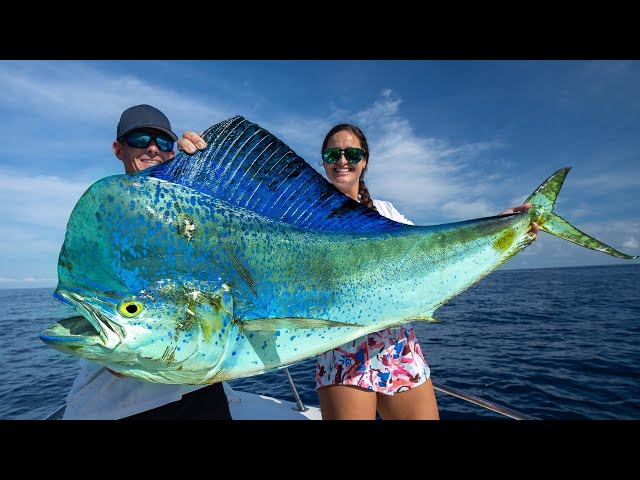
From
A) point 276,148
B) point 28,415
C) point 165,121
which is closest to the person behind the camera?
point 276,148

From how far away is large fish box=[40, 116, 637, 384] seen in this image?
132 cm

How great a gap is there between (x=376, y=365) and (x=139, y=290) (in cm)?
164

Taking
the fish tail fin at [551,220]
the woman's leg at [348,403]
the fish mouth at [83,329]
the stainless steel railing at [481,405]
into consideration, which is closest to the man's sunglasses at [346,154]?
the fish tail fin at [551,220]

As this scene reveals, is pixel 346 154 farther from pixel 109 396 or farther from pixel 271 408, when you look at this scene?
pixel 271 408

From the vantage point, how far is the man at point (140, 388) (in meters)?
1.89

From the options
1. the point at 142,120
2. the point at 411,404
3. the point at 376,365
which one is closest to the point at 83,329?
the point at 142,120

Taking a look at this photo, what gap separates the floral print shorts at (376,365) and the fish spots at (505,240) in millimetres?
893

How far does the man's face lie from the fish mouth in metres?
1.27

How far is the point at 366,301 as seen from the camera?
5.46ft

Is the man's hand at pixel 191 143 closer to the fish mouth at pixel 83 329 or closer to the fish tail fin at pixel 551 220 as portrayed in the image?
the fish mouth at pixel 83 329
